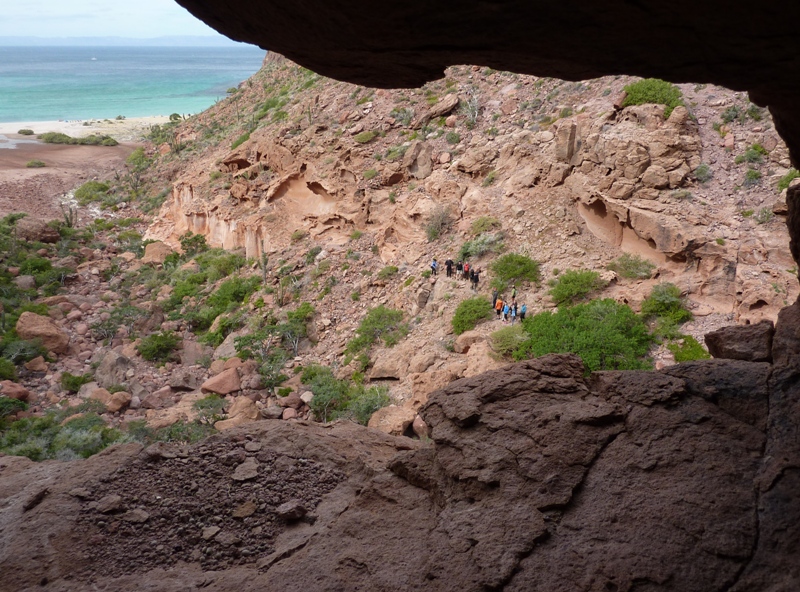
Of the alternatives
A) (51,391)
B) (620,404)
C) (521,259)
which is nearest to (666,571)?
(620,404)

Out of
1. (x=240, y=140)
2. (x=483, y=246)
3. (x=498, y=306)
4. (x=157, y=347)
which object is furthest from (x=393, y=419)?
(x=240, y=140)

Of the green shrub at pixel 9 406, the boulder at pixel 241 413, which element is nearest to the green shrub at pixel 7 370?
the green shrub at pixel 9 406

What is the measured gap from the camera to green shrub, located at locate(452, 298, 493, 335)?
15.8 m

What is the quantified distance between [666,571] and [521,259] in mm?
13096

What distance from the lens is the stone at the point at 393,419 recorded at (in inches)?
530

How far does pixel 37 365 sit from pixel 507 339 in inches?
601

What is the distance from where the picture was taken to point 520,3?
10.9ft

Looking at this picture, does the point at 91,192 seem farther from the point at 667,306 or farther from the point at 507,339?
the point at 667,306

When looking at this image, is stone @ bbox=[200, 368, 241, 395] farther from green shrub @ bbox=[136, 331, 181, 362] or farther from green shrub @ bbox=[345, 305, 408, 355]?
green shrub @ bbox=[345, 305, 408, 355]

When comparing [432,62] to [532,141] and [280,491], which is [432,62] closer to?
[280,491]

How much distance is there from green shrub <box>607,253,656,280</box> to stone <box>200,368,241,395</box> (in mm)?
11351

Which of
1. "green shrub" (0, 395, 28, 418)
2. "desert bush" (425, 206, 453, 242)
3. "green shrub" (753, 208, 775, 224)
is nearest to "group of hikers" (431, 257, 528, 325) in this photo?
"desert bush" (425, 206, 453, 242)

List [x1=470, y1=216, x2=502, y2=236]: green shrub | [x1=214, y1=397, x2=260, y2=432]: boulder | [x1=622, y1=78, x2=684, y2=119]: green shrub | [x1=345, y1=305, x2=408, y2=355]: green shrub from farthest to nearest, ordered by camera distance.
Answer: [x1=470, y1=216, x2=502, y2=236]: green shrub < [x1=345, y1=305, x2=408, y2=355]: green shrub < [x1=622, y1=78, x2=684, y2=119]: green shrub < [x1=214, y1=397, x2=260, y2=432]: boulder

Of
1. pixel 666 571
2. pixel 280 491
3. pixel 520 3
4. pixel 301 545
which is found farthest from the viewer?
pixel 280 491
